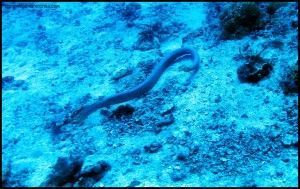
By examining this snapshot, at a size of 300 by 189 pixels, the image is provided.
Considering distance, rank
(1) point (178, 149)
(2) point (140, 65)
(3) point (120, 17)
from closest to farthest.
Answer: (1) point (178, 149) < (2) point (140, 65) < (3) point (120, 17)

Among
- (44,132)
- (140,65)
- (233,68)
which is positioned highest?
(140,65)

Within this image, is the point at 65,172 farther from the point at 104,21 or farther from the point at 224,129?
the point at 104,21

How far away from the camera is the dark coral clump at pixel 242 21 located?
7465mm

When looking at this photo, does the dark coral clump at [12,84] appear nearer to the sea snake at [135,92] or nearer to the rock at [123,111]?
the sea snake at [135,92]

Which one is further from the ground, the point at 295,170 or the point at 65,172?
the point at 65,172

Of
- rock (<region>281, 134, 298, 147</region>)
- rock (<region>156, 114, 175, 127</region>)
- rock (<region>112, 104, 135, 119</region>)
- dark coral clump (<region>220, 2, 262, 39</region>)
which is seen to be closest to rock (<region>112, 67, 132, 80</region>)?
rock (<region>112, 104, 135, 119</region>)

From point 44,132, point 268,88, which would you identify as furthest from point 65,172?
point 268,88

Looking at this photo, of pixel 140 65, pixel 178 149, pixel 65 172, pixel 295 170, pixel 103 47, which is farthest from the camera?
pixel 103 47

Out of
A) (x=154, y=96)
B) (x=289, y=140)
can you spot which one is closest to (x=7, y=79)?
(x=154, y=96)

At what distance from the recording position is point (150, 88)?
22.1 ft

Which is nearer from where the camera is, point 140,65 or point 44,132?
point 44,132

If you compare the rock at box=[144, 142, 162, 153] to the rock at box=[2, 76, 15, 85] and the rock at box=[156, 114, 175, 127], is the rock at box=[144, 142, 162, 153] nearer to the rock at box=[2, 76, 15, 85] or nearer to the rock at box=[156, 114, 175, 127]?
the rock at box=[156, 114, 175, 127]

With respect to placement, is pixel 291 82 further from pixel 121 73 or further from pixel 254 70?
pixel 121 73

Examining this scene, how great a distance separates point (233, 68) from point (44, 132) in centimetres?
423
